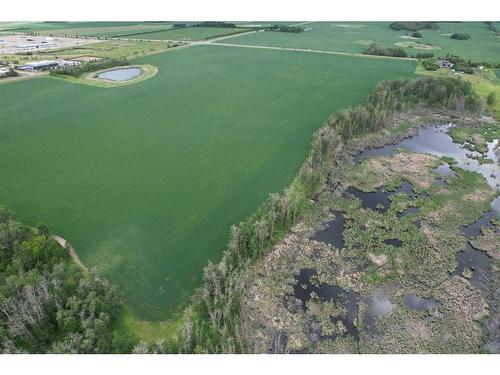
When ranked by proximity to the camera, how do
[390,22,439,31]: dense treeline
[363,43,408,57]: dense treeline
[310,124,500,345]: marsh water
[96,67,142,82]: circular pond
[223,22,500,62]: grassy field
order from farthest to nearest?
1. [390,22,439,31]: dense treeline
2. [223,22,500,62]: grassy field
3. [363,43,408,57]: dense treeline
4. [96,67,142,82]: circular pond
5. [310,124,500,345]: marsh water

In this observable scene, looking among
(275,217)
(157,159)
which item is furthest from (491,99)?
(157,159)

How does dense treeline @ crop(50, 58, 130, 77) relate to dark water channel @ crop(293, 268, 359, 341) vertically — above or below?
above

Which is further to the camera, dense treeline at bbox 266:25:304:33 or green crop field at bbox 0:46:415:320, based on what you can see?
dense treeline at bbox 266:25:304:33

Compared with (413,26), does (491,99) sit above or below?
below

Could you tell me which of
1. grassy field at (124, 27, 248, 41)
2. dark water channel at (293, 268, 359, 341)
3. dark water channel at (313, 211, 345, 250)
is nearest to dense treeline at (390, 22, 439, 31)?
grassy field at (124, 27, 248, 41)

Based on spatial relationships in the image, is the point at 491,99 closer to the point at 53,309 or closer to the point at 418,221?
the point at 418,221

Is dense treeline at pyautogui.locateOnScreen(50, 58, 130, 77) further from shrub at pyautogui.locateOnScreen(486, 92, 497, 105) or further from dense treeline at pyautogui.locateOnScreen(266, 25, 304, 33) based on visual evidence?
shrub at pyautogui.locateOnScreen(486, 92, 497, 105)

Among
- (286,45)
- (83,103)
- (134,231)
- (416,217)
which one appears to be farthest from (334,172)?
(286,45)
